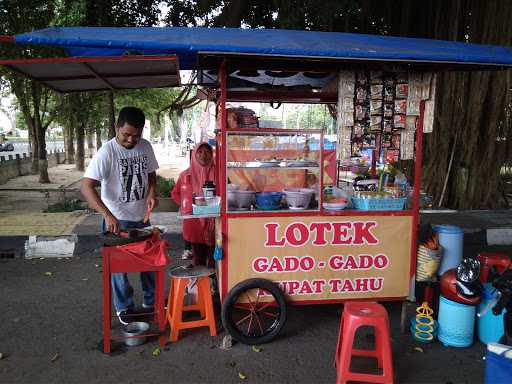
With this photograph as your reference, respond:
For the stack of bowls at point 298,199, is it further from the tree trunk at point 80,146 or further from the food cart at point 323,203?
the tree trunk at point 80,146

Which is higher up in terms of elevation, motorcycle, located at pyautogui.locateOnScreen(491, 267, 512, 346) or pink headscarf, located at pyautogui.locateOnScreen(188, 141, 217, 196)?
pink headscarf, located at pyautogui.locateOnScreen(188, 141, 217, 196)

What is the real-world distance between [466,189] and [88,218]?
6.82 meters

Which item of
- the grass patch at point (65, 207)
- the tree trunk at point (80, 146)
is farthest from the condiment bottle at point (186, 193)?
the tree trunk at point (80, 146)

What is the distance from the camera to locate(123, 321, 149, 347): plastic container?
3061 millimetres

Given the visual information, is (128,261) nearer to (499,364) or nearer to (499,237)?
(499,364)

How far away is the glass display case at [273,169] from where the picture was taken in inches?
130

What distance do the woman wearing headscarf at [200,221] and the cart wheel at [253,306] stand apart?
0.90 m

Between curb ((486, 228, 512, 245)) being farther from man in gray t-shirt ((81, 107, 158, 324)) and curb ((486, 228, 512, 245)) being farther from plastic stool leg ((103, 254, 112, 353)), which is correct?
plastic stool leg ((103, 254, 112, 353))

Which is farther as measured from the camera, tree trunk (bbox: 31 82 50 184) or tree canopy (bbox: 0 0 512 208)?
tree trunk (bbox: 31 82 50 184)

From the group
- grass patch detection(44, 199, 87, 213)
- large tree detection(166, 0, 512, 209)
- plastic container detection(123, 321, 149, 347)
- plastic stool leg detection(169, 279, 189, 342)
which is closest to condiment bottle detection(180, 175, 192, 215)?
plastic stool leg detection(169, 279, 189, 342)

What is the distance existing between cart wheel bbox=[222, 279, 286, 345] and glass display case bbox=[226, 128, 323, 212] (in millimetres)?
621

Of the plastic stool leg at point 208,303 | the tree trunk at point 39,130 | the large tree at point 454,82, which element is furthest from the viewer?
the tree trunk at point 39,130

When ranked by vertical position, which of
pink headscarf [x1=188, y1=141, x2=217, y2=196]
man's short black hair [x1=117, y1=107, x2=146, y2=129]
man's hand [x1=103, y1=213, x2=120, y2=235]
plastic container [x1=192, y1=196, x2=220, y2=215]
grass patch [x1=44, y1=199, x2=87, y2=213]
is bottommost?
grass patch [x1=44, y1=199, x2=87, y2=213]

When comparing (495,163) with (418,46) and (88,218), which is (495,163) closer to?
(418,46)
